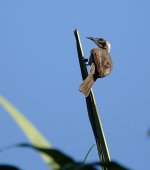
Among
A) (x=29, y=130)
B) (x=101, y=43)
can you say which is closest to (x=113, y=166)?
(x=29, y=130)

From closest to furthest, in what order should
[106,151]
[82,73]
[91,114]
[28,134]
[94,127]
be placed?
1. [28,134]
2. [106,151]
3. [94,127]
4. [91,114]
5. [82,73]

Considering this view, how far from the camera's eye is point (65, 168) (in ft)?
1.89

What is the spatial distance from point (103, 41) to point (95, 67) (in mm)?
3262

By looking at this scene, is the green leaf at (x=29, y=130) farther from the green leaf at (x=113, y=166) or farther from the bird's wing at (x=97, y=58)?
the bird's wing at (x=97, y=58)

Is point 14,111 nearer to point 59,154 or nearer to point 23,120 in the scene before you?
point 23,120

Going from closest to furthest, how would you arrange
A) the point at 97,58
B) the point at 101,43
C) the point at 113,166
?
the point at 113,166 < the point at 97,58 < the point at 101,43

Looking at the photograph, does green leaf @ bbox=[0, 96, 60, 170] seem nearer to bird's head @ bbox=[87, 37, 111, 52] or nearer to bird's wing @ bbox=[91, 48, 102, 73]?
bird's wing @ bbox=[91, 48, 102, 73]

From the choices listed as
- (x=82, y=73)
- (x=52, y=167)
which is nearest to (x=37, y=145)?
(x=52, y=167)

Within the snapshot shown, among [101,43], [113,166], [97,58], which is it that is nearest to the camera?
[113,166]

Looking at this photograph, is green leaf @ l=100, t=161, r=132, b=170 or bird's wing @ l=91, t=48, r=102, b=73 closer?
green leaf @ l=100, t=161, r=132, b=170

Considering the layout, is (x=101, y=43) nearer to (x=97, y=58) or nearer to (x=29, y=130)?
(x=97, y=58)

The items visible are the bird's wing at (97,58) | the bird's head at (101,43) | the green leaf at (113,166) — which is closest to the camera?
the green leaf at (113,166)

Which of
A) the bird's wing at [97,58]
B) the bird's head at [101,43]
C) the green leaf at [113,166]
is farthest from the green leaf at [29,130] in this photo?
the bird's head at [101,43]

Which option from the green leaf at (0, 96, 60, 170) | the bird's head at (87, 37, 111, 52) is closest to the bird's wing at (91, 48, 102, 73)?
the bird's head at (87, 37, 111, 52)
